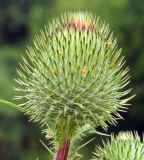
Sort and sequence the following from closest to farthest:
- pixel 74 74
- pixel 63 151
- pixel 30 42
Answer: pixel 63 151 < pixel 74 74 < pixel 30 42

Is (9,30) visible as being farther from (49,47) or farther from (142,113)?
(49,47)

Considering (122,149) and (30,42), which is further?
(30,42)

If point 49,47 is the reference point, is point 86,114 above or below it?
below

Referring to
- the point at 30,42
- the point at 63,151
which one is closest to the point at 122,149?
the point at 63,151

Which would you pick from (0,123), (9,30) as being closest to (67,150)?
(0,123)

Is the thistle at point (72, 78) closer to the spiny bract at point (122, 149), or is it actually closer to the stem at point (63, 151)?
the stem at point (63, 151)

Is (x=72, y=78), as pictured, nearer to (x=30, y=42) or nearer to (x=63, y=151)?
(x=63, y=151)
